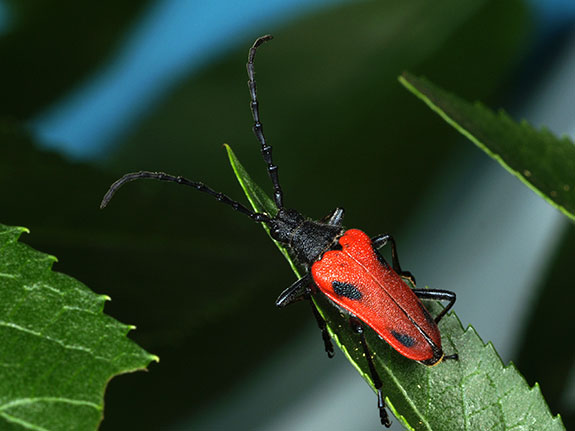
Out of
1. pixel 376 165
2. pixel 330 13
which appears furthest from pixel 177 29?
pixel 376 165

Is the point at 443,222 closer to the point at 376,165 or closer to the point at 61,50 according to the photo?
the point at 376,165

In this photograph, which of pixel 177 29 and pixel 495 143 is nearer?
pixel 495 143

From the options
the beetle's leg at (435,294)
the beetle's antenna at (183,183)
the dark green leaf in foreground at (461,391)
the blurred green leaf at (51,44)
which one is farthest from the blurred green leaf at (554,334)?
the blurred green leaf at (51,44)

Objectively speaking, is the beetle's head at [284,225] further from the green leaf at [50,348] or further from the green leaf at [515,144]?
the green leaf at [50,348]

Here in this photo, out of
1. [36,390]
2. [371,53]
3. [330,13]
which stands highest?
[330,13]

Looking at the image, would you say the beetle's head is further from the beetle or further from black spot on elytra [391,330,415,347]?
black spot on elytra [391,330,415,347]

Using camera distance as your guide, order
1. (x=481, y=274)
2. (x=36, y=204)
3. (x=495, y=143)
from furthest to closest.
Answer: (x=481, y=274) → (x=36, y=204) → (x=495, y=143)

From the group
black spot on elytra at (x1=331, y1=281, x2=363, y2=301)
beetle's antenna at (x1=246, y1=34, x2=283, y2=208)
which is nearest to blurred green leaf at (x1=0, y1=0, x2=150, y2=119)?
beetle's antenna at (x1=246, y1=34, x2=283, y2=208)

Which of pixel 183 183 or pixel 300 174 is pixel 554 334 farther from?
pixel 183 183
